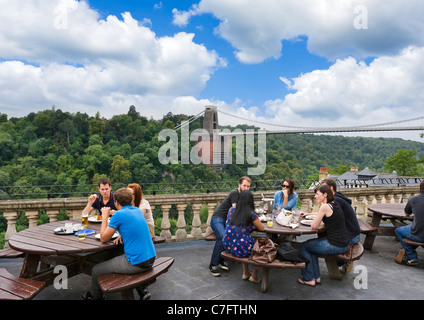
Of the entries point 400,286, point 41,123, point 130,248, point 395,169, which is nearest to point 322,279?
point 400,286

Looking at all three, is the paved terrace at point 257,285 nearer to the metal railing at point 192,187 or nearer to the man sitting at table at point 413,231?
the man sitting at table at point 413,231

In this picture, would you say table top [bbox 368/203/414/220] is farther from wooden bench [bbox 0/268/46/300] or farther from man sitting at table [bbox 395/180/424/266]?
wooden bench [bbox 0/268/46/300]

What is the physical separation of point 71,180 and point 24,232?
46828mm

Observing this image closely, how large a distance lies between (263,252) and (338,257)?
3.10ft

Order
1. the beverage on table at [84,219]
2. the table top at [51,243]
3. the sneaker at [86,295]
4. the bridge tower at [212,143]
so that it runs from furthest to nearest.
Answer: the bridge tower at [212,143]
the beverage on table at [84,219]
the sneaker at [86,295]
the table top at [51,243]

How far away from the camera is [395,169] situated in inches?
1578

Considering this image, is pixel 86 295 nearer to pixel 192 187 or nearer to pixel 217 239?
pixel 217 239

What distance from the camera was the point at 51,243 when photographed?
2.75m

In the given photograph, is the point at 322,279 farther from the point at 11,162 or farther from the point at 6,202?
the point at 11,162

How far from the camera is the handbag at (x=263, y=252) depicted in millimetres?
3020

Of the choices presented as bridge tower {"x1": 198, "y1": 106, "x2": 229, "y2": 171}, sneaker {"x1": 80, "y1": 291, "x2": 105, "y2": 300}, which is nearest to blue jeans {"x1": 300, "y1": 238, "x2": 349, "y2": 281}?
sneaker {"x1": 80, "y1": 291, "x2": 105, "y2": 300}

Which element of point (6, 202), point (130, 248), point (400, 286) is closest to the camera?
point (130, 248)

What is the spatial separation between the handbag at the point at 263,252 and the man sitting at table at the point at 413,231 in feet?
7.40

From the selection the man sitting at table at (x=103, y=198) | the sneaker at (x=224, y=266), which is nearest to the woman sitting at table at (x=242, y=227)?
the sneaker at (x=224, y=266)
